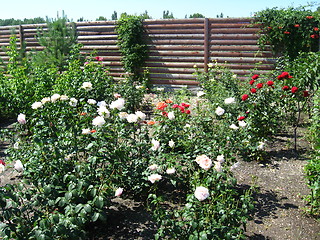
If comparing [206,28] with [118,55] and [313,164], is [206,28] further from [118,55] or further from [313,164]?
[313,164]

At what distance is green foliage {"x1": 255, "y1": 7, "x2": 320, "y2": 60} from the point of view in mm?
7531

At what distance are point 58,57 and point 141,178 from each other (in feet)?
21.5

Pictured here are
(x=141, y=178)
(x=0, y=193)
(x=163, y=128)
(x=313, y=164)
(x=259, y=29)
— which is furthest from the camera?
(x=259, y=29)

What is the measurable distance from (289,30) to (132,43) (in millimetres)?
3766

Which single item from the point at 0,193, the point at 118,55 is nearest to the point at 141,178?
the point at 0,193

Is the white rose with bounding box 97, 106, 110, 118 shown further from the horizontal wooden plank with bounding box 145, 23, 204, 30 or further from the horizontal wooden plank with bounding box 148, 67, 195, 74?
the horizontal wooden plank with bounding box 145, 23, 204, 30

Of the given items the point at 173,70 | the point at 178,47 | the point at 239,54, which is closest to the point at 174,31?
the point at 178,47

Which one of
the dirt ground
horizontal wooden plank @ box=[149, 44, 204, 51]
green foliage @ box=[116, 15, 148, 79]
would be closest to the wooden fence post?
horizontal wooden plank @ box=[149, 44, 204, 51]

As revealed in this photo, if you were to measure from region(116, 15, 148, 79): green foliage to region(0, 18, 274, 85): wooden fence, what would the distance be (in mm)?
186

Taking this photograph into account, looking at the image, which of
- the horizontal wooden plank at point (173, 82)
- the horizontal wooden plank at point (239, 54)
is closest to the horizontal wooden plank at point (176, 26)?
the horizontal wooden plank at point (239, 54)

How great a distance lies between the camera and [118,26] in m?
9.13

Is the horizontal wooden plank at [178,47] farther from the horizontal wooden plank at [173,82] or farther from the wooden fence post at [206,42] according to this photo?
the horizontal wooden plank at [173,82]

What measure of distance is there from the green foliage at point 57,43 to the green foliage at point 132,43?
1.35 meters

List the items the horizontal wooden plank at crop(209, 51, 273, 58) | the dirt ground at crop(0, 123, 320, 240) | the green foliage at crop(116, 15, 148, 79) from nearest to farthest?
1. the dirt ground at crop(0, 123, 320, 240)
2. the horizontal wooden plank at crop(209, 51, 273, 58)
3. the green foliage at crop(116, 15, 148, 79)
